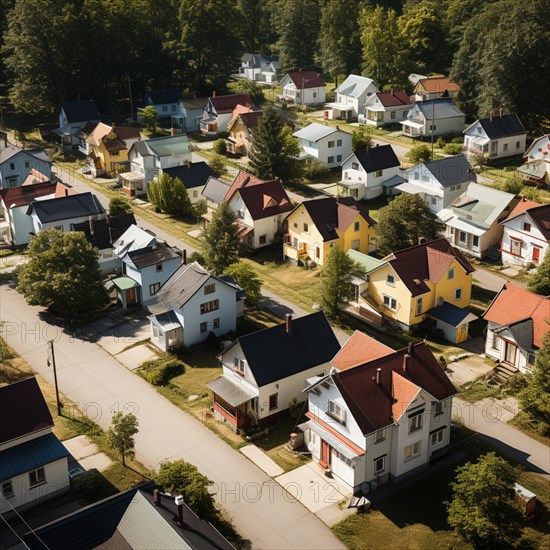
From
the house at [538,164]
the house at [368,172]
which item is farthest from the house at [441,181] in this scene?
the house at [538,164]

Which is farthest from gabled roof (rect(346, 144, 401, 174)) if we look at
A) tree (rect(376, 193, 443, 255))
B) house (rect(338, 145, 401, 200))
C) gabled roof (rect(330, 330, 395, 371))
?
gabled roof (rect(330, 330, 395, 371))

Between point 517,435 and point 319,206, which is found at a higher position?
point 319,206

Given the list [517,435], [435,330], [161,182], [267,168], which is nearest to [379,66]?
[267,168]

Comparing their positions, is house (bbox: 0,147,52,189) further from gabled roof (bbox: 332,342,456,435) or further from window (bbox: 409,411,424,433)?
window (bbox: 409,411,424,433)

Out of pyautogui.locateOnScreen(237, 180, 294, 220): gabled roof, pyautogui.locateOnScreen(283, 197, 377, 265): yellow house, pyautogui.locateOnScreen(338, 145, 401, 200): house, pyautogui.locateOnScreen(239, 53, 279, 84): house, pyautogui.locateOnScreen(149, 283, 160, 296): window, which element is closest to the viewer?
pyautogui.locateOnScreen(149, 283, 160, 296): window

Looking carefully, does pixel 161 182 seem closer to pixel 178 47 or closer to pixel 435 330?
pixel 435 330

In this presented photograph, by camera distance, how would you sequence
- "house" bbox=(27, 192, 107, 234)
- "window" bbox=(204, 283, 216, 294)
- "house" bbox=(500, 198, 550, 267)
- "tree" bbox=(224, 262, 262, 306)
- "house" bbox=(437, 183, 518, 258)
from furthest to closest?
"house" bbox=(27, 192, 107, 234)
"house" bbox=(437, 183, 518, 258)
"house" bbox=(500, 198, 550, 267)
"tree" bbox=(224, 262, 262, 306)
"window" bbox=(204, 283, 216, 294)

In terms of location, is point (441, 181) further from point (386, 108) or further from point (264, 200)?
point (386, 108)
